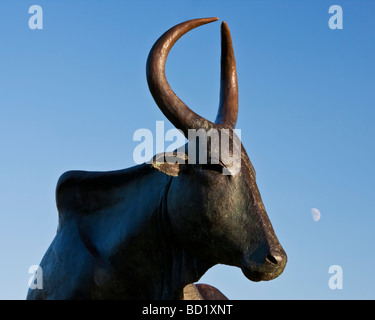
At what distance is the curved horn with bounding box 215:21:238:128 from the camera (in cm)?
686

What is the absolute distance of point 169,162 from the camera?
20.2 feet

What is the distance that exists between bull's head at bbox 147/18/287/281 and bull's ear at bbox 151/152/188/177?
0.05 ft

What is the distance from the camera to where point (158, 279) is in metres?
6.39

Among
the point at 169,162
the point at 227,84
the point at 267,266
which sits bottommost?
the point at 267,266

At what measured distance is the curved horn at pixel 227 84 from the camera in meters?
6.86

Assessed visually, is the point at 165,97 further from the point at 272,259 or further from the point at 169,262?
the point at 272,259

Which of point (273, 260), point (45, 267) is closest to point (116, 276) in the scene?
point (45, 267)

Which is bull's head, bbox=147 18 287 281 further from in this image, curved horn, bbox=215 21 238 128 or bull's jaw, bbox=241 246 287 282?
curved horn, bbox=215 21 238 128

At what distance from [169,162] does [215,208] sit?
1.69 feet

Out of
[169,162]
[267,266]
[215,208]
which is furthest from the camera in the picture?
[169,162]

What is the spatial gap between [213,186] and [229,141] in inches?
17.6

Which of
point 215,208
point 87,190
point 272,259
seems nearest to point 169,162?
point 215,208
